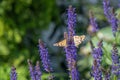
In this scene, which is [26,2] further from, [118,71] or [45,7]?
[118,71]

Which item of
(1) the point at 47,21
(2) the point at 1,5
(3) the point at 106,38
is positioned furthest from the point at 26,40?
(3) the point at 106,38

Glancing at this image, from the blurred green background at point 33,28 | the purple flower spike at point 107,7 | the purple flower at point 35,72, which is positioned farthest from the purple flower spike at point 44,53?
the blurred green background at point 33,28

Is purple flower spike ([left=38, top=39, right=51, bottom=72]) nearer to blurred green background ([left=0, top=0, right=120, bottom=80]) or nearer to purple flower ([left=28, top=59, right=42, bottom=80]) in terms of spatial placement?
purple flower ([left=28, top=59, right=42, bottom=80])

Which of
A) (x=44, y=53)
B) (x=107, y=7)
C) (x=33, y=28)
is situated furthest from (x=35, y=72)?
(x=33, y=28)

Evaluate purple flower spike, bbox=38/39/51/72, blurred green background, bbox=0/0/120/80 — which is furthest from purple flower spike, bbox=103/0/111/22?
blurred green background, bbox=0/0/120/80

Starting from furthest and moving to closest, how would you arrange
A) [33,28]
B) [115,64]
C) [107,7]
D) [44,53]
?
[33,28] < [107,7] < [115,64] < [44,53]

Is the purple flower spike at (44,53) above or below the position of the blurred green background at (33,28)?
below

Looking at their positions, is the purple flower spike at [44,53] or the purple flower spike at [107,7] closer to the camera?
the purple flower spike at [44,53]

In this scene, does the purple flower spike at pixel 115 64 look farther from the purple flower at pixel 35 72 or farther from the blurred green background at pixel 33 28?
the blurred green background at pixel 33 28

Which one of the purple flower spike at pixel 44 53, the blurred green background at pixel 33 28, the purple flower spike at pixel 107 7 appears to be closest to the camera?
the purple flower spike at pixel 44 53

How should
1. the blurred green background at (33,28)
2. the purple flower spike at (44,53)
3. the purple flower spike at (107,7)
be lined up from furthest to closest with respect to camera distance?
the blurred green background at (33,28), the purple flower spike at (107,7), the purple flower spike at (44,53)

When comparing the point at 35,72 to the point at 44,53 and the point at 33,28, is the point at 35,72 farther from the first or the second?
the point at 33,28
